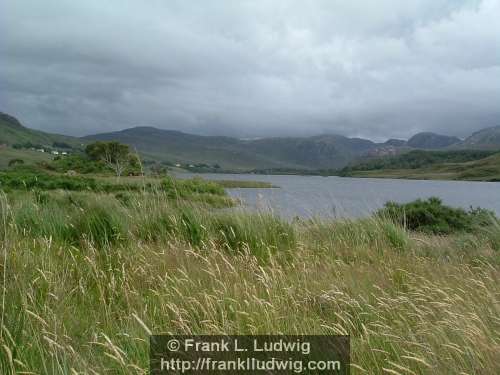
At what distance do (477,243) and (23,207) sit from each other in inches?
360

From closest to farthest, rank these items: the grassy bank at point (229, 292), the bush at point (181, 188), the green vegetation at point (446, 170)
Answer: the grassy bank at point (229, 292)
the bush at point (181, 188)
the green vegetation at point (446, 170)

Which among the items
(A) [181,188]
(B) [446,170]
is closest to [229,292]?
(A) [181,188]

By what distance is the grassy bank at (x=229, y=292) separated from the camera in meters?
2.47

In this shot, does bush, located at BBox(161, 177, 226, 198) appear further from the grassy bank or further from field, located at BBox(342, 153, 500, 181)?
field, located at BBox(342, 153, 500, 181)

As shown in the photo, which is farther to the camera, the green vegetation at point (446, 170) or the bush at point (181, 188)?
the green vegetation at point (446, 170)

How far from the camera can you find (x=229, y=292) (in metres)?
3.51

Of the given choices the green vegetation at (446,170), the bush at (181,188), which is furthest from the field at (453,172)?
the bush at (181,188)

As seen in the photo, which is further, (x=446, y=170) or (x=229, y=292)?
(x=446, y=170)

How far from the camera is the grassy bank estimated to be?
2.47 m

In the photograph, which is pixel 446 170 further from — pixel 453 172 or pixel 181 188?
pixel 181 188

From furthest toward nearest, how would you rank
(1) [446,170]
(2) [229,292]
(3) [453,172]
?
(1) [446,170], (3) [453,172], (2) [229,292]

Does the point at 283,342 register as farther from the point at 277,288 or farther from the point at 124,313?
the point at 124,313

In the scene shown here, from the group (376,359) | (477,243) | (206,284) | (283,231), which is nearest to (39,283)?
(206,284)

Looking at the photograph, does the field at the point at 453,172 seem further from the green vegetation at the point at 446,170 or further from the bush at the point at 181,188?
the bush at the point at 181,188
